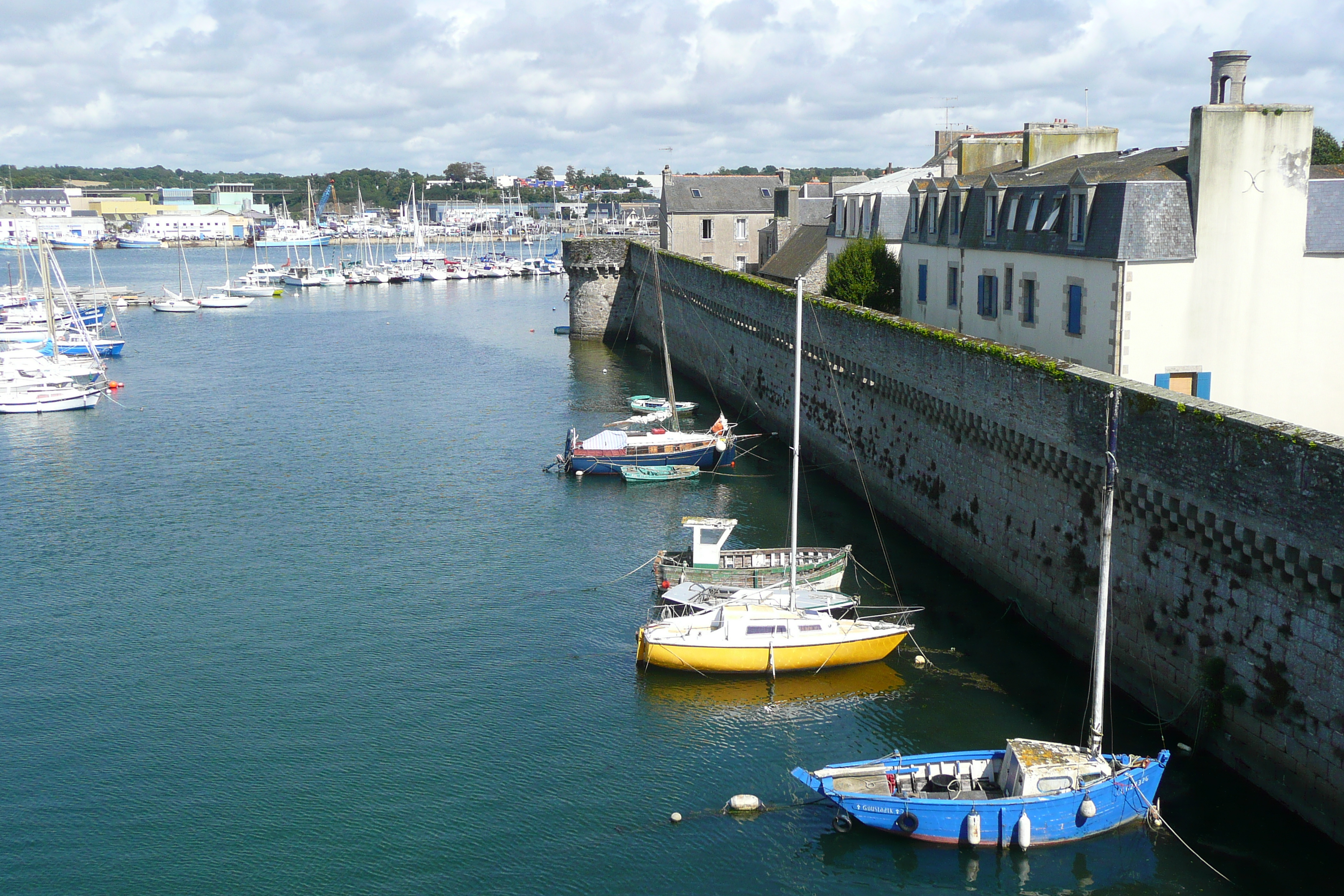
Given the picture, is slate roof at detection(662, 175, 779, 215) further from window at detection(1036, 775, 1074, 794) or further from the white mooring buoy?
window at detection(1036, 775, 1074, 794)

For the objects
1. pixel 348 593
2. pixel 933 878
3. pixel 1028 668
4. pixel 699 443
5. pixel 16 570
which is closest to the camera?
pixel 933 878

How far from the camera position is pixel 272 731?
80.0 feet

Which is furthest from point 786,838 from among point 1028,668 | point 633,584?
point 633,584

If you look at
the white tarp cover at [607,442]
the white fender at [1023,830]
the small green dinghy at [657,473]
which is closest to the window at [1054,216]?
the small green dinghy at [657,473]

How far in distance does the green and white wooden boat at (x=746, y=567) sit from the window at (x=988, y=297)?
31.4 ft

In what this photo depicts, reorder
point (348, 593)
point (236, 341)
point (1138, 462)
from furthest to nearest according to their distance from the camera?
point (236, 341) → point (348, 593) → point (1138, 462)

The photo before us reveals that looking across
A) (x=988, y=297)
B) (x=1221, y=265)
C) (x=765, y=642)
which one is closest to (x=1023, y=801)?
(x=765, y=642)

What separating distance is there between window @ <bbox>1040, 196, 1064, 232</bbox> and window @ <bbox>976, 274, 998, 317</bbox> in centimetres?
353

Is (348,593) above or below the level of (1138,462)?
below

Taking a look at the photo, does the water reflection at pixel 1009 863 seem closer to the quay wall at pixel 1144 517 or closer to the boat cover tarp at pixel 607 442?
the quay wall at pixel 1144 517

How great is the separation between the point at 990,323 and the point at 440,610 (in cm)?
1895

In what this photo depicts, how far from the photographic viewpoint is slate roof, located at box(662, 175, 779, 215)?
84250 millimetres

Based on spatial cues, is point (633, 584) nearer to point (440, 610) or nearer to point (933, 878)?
point (440, 610)

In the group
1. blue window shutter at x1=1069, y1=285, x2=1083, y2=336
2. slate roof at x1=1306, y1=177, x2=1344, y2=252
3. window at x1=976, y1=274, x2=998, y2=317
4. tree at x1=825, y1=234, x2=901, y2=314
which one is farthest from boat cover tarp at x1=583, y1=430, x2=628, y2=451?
slate roof at x1=1306, y1=177, x2=1344, y2=252
